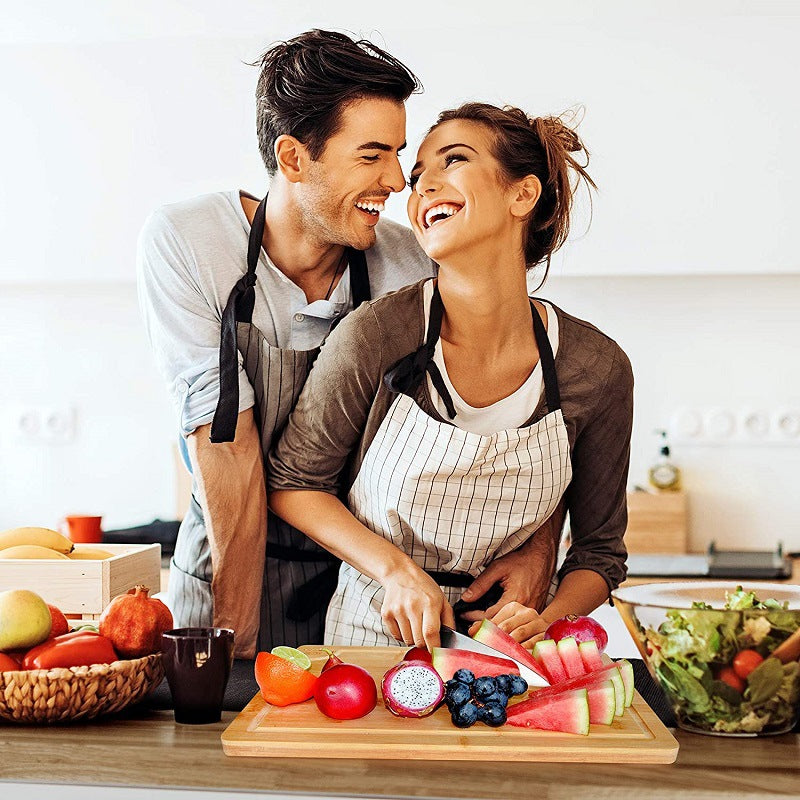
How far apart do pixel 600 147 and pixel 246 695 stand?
2.28 meters

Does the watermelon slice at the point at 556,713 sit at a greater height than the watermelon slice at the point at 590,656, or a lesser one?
lesser

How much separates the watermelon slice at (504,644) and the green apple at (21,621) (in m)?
0.47

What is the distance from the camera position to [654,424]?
140 inches

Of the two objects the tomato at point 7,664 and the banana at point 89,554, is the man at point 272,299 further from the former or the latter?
the tomato at point 7,664

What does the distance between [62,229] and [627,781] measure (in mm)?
2758

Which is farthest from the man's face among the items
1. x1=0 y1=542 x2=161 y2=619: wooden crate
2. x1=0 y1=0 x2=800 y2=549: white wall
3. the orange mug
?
x1=0 y1=0 x2=800 y2=549: white wall

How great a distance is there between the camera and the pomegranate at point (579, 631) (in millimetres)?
1212

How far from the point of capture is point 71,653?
1116 mm

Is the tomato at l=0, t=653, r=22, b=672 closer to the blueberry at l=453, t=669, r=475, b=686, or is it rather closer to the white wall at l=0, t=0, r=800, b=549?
the blueberry at l=453, t=669, r=475, b=686

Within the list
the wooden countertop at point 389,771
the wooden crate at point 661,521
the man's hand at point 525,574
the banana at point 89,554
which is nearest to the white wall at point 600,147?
the wooden crate at point 661,521

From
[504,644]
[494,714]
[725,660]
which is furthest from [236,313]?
[725,660]

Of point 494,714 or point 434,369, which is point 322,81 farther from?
point 494,714

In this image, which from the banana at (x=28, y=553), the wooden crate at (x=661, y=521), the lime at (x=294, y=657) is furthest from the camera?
the wooden crate at (x=661, y=521)

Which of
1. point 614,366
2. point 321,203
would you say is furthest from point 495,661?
point 321,203
